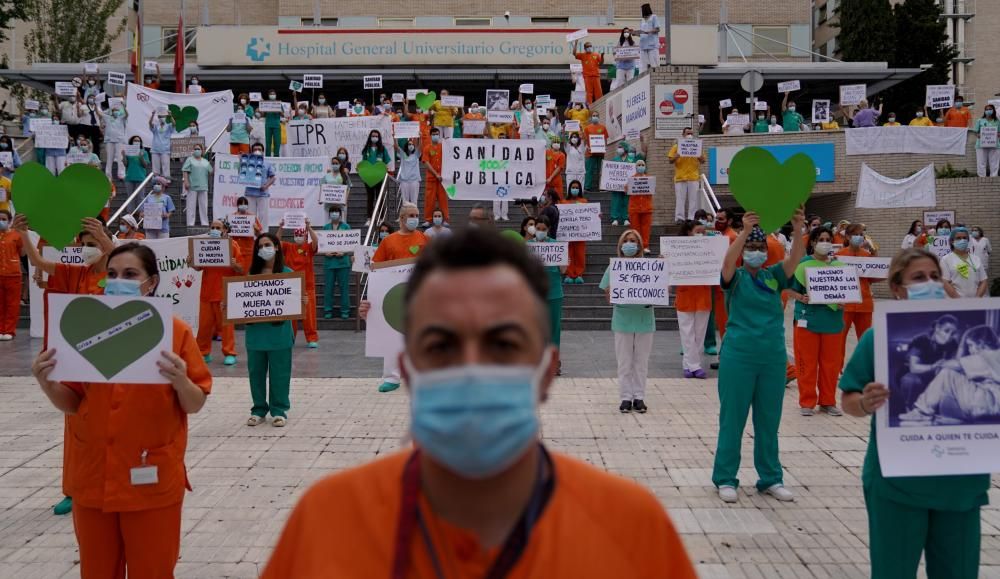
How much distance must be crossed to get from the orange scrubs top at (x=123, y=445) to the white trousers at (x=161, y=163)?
17.9 m

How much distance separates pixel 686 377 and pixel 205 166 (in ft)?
38.6

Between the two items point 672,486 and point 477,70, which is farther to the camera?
point 477,70

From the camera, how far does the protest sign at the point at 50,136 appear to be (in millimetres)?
18438

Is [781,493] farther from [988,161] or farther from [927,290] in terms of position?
[988,161]

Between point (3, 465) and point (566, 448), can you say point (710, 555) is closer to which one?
point (566, 448)

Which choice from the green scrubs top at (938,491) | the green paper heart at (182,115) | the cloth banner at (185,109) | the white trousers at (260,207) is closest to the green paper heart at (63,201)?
the green scrubs top at (938,491)

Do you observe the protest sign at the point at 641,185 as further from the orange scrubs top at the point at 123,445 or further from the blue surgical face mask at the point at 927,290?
the orange scrubs top at the point at 123,445

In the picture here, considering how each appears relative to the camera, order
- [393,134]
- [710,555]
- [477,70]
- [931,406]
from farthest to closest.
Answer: [477,70] < [393,134] < [710,555] < [931,406]

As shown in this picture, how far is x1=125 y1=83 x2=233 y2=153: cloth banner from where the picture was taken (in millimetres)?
20688

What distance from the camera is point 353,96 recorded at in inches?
1414

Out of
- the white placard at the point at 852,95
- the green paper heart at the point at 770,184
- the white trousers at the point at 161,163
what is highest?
the white placard at the point at 852,95

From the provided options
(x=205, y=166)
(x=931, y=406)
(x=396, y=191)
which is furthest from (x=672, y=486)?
(x=396, y=191)

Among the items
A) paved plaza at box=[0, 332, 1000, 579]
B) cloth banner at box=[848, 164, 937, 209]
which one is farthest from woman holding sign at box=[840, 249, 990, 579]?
cloth banner at box=[848, 164, 937, 209]

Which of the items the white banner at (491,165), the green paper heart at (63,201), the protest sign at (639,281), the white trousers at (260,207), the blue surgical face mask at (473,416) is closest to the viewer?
the blue surgical face mask at (473,416)
